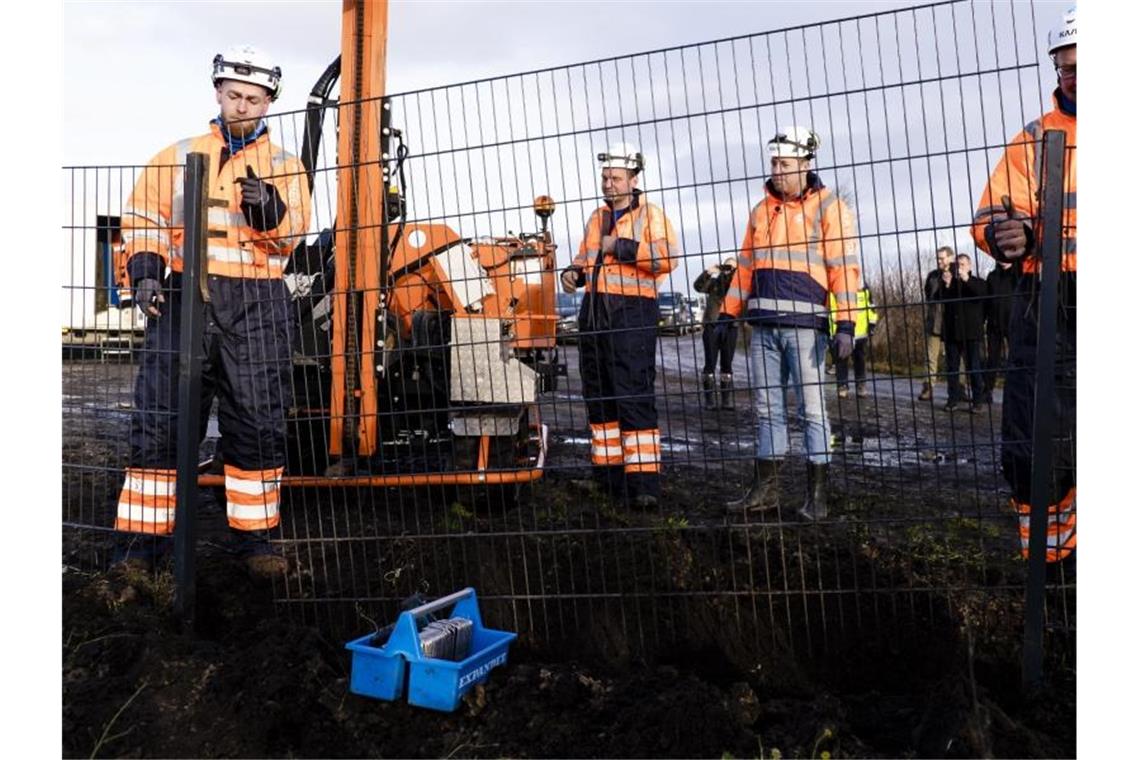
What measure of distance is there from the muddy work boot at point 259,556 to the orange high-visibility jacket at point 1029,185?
123 inches

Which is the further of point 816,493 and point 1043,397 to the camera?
point 816,493

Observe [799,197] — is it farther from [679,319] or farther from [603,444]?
[603,444]

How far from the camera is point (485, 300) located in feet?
19.4

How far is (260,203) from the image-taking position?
4.46 m

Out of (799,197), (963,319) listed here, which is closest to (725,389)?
(963,319)

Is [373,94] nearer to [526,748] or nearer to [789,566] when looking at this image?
[789,566]

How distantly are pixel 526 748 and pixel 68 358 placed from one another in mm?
2729

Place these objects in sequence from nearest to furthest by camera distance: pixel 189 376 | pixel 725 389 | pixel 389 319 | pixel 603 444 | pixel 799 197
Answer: pixel 725 389 < pixel 189 376 < pixel 799 197 < pixel 603 444 < pixel 389 319

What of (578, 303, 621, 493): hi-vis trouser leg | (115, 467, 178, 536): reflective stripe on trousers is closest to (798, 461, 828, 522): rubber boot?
(578, 303, 621, 493): hi-vis trouser leg

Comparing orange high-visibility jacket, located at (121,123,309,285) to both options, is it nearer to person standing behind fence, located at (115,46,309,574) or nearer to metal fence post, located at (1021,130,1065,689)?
person standing behind fence, located at (115,46,309,574)

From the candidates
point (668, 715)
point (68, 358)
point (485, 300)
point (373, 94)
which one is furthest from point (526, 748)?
point (373, 94)

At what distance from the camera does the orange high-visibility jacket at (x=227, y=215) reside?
4.59m

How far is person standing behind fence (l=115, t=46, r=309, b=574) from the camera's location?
4.55 m

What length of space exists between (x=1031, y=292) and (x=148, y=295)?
11.5 ft
